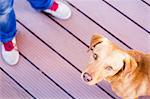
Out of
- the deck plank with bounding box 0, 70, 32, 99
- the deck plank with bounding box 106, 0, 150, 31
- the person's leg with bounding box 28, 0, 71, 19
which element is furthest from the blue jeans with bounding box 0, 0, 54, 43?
the deck plank with bounding box 106, 0, 150, 31

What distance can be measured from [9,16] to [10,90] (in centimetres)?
47

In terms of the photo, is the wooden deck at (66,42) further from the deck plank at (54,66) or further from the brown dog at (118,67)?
the brown dog at (118,67)

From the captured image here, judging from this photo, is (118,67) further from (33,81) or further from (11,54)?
(11,54)

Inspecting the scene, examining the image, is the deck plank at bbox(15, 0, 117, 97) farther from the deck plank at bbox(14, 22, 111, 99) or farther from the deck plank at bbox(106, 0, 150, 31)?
the deck plank at bbox(106, 0, 150, 31)

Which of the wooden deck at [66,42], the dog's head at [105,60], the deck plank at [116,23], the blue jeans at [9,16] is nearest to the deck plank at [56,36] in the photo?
the wooden deck at [66,42]

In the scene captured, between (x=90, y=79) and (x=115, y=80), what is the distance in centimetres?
17

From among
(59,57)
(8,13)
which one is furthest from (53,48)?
(8,13)

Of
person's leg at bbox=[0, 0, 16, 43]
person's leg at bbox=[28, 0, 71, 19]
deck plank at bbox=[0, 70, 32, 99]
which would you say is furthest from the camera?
person's leg at bbox=[28, 0, 71, 19]

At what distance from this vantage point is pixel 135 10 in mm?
2527

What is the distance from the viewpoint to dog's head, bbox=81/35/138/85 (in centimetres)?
184

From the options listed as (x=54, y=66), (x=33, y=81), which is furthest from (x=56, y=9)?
(x=33, y=81)

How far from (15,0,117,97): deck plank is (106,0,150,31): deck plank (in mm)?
365

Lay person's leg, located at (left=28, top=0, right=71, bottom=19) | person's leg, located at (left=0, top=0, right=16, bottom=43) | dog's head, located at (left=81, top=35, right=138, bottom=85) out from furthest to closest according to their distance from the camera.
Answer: person's leg, located at (left=28, top=0, right=71, bottom=19), person's leg, located at (left=0, top=0, right=16, bottom=43), dog's head, located at (left=81, top=35, right=138, bottom=85)

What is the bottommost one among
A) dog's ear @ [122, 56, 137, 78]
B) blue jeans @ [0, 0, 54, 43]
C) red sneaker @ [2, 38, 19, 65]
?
red sneaker @ [2, 38, 19, 65]
